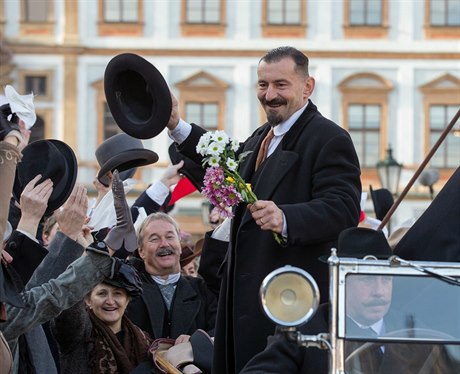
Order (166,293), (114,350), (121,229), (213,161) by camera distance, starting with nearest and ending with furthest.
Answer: (213,161) → (121,229) → (114,350) → (166,293)

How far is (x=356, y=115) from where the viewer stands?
42375 millimetres

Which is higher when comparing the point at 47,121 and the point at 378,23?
the point at 378,23

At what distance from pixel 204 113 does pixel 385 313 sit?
1488 inches

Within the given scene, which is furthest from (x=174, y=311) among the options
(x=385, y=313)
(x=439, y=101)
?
(x=439, y=101)

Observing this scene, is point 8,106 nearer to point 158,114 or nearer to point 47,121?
point 158,114

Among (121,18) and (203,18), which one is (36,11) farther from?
(203,18)

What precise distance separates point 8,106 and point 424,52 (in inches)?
1452

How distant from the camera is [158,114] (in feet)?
20.8

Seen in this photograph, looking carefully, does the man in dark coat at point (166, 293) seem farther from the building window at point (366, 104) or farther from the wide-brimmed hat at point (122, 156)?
the building window at point (366, 104)

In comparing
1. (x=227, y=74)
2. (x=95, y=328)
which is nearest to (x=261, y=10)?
(x=227, y=74)

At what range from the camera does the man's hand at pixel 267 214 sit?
5781 millimetres

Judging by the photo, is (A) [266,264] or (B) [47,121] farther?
(B) [47,121]

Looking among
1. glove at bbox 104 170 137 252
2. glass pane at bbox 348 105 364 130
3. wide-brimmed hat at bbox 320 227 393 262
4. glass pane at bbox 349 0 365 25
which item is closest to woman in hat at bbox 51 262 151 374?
glove at bbox 104 170 137 252

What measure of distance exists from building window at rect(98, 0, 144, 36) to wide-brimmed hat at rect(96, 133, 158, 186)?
33.2m
